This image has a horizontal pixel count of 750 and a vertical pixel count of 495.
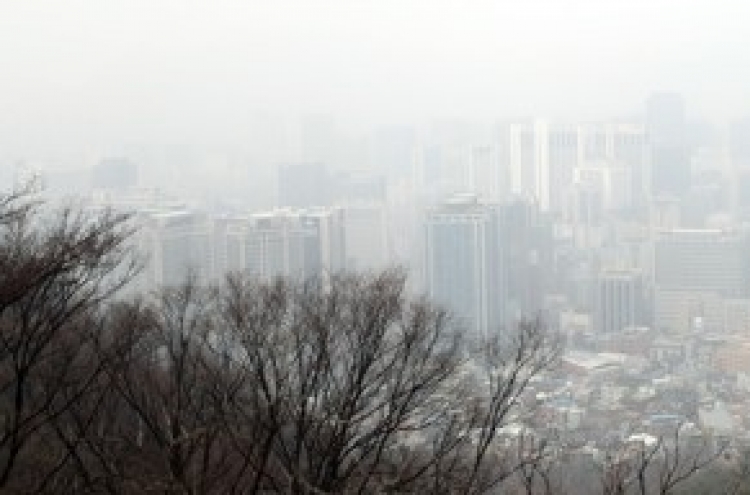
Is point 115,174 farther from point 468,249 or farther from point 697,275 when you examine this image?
point 697,275

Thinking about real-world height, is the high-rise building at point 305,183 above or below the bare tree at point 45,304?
above

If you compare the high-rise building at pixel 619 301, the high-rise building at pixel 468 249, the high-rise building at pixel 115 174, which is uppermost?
the high-rise building at pixel 115 174

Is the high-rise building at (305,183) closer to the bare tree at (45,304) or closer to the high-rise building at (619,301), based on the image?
the high-rise building at (619,301)

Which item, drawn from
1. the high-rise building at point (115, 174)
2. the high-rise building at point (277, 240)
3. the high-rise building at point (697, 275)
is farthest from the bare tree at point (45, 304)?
the high-rise building at point (697, 275)

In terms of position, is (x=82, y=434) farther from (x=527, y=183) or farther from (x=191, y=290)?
(x=527, y=183)

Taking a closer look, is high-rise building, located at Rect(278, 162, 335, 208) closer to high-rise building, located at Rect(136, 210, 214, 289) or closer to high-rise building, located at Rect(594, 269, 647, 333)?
high-rise building, located at Rect(594, 269, 647, 333)
